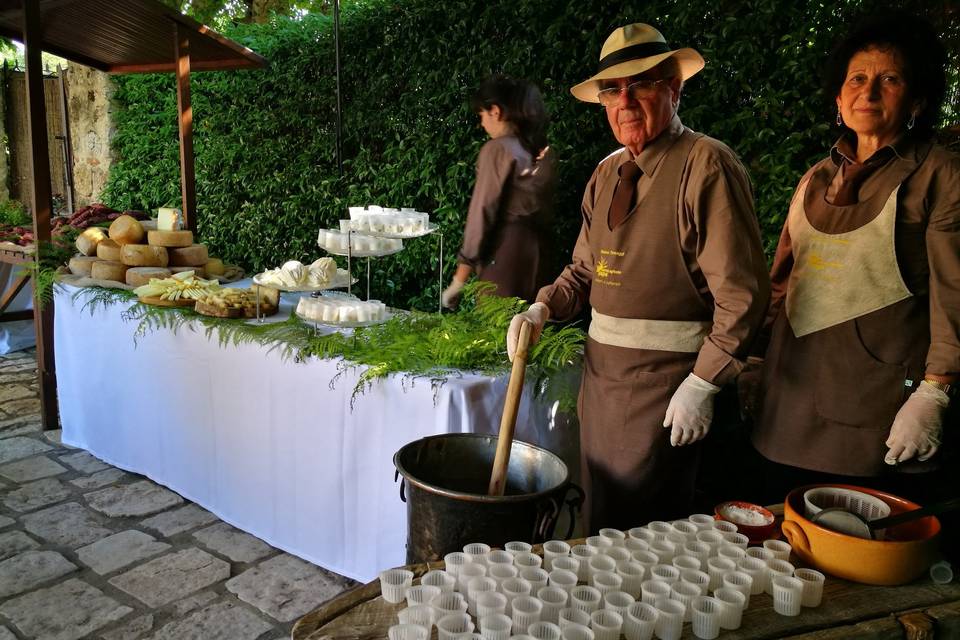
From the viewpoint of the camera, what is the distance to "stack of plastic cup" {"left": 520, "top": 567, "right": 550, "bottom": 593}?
1.41 metres

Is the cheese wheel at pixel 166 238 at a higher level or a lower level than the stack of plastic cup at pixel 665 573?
higher

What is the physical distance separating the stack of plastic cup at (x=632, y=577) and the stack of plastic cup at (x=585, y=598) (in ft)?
0.26

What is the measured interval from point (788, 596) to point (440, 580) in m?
0.68

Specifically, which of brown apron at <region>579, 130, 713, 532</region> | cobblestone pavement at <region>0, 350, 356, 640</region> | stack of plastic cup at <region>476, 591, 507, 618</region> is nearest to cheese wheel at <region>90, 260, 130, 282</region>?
cobblestone pavement at <region>0, 350, 356, 640</region>

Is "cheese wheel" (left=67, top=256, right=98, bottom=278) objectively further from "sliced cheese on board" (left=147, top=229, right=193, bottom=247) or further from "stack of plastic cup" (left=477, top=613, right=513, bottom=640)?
"stack of plastic cup" (left=477, top=613, right=513, bottom=640)

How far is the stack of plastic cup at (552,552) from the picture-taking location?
1510 millimetres

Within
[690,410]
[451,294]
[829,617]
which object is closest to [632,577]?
[829,617]

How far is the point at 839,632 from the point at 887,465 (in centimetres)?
83

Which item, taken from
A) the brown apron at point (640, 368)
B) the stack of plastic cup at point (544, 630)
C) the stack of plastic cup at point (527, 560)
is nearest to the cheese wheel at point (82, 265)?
the brown apron at point (640, 368)

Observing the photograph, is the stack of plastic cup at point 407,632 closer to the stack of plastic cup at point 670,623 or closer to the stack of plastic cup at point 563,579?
the stack of plastic cup at point 563,579

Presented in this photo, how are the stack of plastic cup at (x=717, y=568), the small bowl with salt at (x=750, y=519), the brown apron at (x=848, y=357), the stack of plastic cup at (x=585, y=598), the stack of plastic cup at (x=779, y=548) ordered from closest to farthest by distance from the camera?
the stack of plastic cup at (x=585, y=598) < the stack of plastic cup at (x=717, y=568) < the stack of plastic cup at (x=779, y=548) < the small bowl with salt at (x=750, y=519) < the brown apron at (x=848, y=357)

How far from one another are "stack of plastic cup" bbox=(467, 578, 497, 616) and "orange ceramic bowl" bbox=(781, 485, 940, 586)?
27.4 inches

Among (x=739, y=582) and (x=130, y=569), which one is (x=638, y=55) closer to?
(x=739, y=582)

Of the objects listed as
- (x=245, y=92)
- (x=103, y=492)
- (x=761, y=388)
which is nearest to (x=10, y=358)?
(x=245, y=92)
